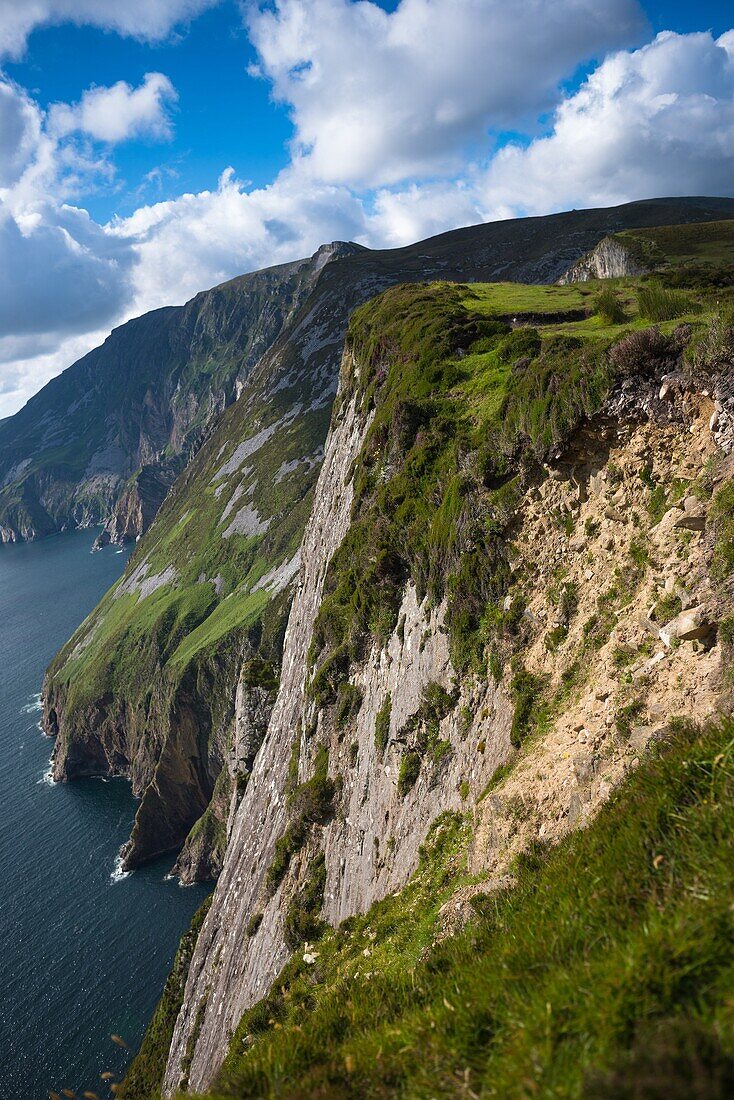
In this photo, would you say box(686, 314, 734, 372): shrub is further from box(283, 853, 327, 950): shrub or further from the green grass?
box(283, 853, 327, 950): shrub

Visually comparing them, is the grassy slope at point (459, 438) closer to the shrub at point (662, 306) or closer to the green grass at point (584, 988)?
the shrub at point (662, 306)

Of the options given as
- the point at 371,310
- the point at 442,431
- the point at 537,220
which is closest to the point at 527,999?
the point at 442,431

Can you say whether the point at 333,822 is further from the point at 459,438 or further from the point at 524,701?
the point at 459,438

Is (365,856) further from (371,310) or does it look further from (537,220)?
(537,220)

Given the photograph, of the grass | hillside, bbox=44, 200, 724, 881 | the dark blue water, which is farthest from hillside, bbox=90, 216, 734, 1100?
the dark blue water

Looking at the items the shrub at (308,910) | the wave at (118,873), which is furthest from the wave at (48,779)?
the shrub at (308,910)

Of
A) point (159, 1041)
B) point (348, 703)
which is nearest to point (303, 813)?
point (348, 703)
